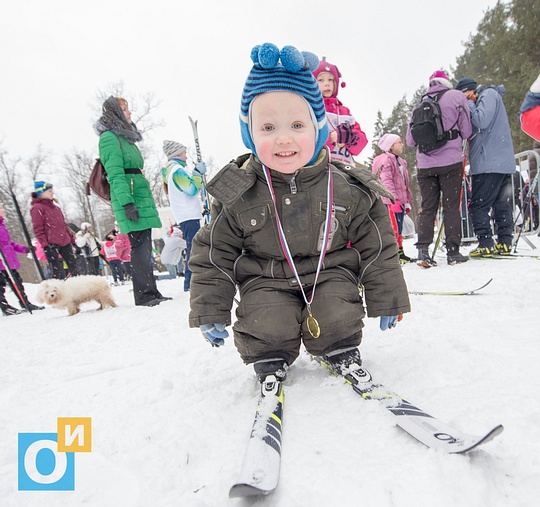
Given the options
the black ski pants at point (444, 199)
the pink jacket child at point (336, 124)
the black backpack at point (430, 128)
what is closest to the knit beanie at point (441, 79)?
the black backpack at point (430, 128)

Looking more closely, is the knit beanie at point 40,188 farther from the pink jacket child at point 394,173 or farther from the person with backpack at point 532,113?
the person with backpack at point 532,113

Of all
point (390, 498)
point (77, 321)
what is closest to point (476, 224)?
point (390, 498)

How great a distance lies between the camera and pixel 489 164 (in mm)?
4223

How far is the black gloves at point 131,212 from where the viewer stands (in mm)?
3762

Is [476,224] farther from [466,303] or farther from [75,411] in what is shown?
[75,411]

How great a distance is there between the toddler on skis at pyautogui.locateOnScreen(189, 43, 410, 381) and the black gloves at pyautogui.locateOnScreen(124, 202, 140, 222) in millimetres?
2436

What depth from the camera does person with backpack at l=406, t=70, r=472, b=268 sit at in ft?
13.1

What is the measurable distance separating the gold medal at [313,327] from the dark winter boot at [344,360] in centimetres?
14

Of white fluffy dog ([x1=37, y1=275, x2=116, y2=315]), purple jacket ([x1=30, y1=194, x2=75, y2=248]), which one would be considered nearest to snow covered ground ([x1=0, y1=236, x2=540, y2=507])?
white fluffy dog ([x1=37, y1=275, x2=116, y2=315])

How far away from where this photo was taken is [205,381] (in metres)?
1.68

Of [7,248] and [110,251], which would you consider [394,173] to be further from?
[110,251]

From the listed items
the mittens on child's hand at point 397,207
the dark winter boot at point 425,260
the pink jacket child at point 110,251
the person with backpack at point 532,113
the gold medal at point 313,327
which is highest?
the person with backpack at point 532,113

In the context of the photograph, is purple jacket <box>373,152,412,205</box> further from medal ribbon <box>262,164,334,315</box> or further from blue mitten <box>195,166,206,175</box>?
medal ribbon <box>262,164,334,315</box>

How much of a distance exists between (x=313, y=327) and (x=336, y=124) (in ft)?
8.00
